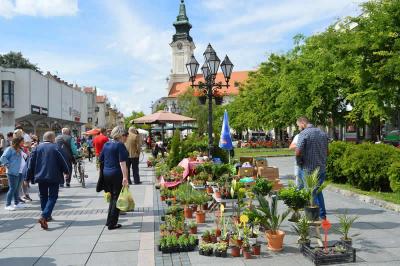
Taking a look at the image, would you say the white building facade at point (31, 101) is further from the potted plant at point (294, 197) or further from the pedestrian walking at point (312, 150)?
the potted plant at point (294, 197)

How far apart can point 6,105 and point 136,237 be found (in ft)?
153

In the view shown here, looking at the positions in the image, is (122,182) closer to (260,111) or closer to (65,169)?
(65,169)

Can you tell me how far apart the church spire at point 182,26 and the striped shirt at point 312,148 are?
98.0m

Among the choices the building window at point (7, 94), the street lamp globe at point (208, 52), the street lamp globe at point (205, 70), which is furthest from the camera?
the building window at point (7, 94)

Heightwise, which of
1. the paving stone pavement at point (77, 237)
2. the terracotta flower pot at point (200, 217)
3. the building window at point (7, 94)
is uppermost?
the building window at point (7, 94)

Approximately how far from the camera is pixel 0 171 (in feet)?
44.3

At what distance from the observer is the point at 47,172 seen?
8.53 m

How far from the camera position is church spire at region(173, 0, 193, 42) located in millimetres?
102719

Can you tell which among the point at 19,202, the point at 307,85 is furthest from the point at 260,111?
the point at 19,202

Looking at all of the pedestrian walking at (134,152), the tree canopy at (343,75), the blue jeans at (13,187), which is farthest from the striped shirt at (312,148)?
the tree canopy at (343,75)

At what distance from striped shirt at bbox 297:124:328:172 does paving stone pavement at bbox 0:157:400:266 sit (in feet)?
3.65

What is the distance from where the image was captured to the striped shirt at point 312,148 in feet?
26.4

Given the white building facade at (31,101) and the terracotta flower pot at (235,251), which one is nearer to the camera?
the terracotta flower pot at (235,251)

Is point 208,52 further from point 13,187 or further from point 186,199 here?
point 13,187
